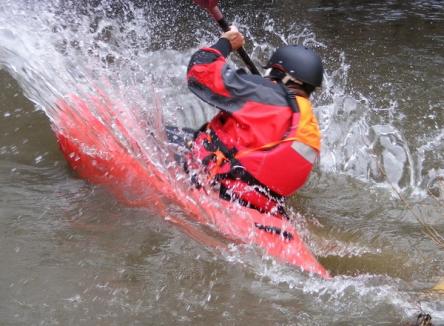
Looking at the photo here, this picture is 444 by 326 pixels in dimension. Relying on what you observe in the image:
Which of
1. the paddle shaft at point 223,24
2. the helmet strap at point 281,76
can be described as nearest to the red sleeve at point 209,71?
the helmet strap at point 281,76

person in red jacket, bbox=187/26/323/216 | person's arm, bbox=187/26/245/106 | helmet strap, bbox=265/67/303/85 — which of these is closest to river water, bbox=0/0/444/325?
person in red jacket, bbox=187/26/323/216

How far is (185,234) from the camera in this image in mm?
3490

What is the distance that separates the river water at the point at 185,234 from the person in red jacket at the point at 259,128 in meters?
0.41

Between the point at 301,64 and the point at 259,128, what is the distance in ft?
1.66

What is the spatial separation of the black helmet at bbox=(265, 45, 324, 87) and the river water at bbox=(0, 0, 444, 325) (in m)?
0.73

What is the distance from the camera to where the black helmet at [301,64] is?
3.53 metres

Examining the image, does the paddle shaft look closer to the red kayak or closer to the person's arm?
the person's arm

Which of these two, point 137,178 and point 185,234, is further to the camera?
point 137,178

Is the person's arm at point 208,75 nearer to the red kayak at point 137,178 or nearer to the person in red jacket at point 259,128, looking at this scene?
the person in red jacket at point 259,128

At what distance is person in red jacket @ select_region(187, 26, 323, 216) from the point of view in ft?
11.2

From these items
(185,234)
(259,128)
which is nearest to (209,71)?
(259,128)

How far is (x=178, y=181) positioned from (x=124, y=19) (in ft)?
20.9

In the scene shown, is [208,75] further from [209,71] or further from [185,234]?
[185,234]

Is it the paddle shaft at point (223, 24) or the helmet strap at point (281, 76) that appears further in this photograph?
the paddle shaft at point (223, 24)
